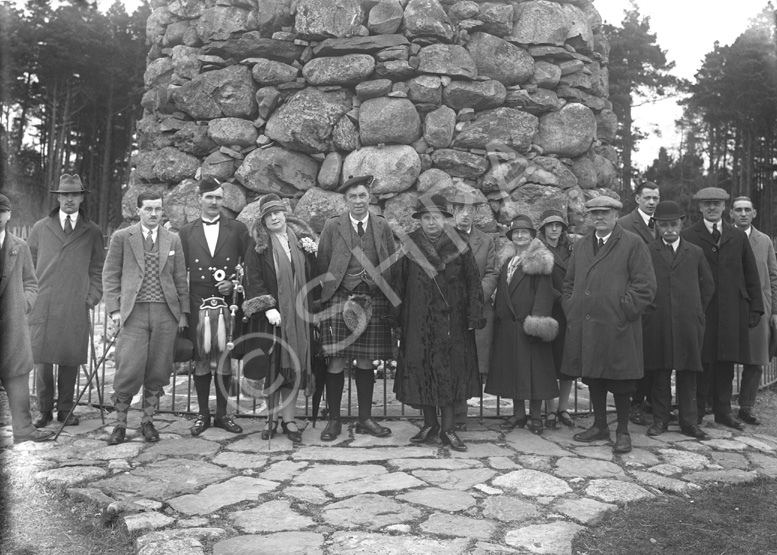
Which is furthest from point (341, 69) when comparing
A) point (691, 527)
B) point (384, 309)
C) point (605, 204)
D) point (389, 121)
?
point (691, 527)

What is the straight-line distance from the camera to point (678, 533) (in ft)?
12.4

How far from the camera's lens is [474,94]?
7.62 metres

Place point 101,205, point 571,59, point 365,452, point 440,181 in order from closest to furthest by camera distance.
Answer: point 365,452 → point 440,181 → point 571,59 → point 101,205

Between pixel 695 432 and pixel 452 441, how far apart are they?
2.11m

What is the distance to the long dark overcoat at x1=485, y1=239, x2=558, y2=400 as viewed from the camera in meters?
5.71

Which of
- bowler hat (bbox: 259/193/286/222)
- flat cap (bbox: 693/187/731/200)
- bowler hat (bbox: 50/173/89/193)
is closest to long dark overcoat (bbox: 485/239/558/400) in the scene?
flat cap (bbox: 693/187/731/200)

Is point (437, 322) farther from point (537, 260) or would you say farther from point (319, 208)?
point (319, 208)

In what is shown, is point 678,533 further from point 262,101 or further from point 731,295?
point 262,101

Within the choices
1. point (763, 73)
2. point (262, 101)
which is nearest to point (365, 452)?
point (262, 101)

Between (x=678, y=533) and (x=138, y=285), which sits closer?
(x=678, y=533)

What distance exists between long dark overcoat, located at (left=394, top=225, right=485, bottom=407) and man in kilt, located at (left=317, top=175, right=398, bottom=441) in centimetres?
18

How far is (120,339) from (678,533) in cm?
415

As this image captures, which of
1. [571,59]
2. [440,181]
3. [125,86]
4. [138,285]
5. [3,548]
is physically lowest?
[3,548]

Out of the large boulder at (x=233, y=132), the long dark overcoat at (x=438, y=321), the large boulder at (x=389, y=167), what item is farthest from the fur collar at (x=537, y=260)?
the large boulder at (x=233, y=132)
